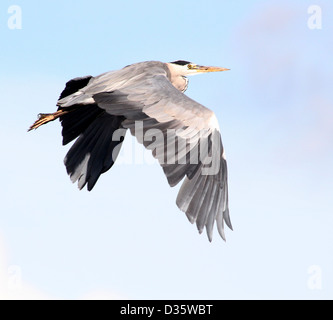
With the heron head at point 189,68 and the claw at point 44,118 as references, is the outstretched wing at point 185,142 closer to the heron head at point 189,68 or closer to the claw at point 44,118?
the claw at point 44,118

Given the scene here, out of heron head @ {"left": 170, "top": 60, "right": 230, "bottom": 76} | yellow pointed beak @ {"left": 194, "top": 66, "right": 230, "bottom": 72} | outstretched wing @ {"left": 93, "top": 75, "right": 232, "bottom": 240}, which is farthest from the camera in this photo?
yellow pointed beak @ {"left": 194, "top": 66, "right": 230, "bottom": 72}

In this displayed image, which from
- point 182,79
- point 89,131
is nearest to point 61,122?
point 89,131

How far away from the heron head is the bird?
92 cm

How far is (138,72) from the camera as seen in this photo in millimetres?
11219

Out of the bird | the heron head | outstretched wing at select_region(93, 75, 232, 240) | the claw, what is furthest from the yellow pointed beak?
outstretched wing at select_region(93, 75, 232, 240)

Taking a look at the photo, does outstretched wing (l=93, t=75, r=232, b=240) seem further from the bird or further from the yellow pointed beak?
the yellow pointed beak

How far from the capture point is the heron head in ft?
42.2

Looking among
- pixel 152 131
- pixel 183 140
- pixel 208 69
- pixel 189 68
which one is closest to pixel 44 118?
pixel 152 131

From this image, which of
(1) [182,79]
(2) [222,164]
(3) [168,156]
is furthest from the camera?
(1) [182,79]

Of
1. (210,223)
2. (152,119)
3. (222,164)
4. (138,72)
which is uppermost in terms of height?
(138,72)

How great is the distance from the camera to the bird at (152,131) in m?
9.30

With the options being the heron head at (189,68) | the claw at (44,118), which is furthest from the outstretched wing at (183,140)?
the heron head at (189,68)
